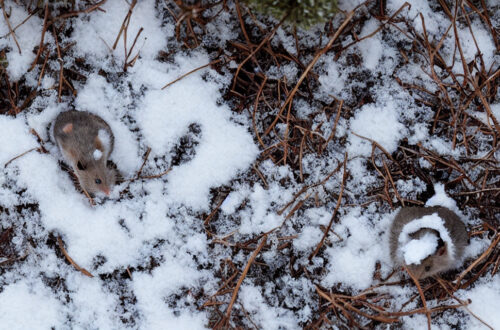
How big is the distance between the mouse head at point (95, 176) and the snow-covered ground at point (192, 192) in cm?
17

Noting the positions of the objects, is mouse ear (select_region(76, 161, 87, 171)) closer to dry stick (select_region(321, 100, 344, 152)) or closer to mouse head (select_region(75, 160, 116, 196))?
mouse head (select_region(75, 160, 116, 196))

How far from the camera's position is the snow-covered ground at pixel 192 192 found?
11.0 ft

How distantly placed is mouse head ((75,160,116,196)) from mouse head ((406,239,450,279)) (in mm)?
2316

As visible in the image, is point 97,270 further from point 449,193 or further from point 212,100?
point 449,193

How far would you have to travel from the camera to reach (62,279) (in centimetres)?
338

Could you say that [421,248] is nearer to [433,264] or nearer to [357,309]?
[433,264]

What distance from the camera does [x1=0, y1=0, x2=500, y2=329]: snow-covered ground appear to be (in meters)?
3.36

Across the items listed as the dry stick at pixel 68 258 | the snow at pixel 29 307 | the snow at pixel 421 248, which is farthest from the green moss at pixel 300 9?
the snow at pixel 29 307

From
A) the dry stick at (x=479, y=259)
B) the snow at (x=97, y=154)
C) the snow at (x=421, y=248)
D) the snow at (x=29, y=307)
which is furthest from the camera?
the snow at (x=29, y=307)

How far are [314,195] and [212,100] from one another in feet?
3.63

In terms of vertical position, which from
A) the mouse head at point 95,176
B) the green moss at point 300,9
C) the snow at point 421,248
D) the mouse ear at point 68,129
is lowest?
the snow at point 421,248

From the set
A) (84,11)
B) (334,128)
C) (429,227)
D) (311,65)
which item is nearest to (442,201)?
(429,227)

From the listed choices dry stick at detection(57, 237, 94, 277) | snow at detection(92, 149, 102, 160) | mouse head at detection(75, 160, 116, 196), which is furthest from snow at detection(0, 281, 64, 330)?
snow at detection(92, 149, 102, 160)

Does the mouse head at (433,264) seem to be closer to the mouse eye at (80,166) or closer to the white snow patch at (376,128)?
the white snow patch at (376,128)
